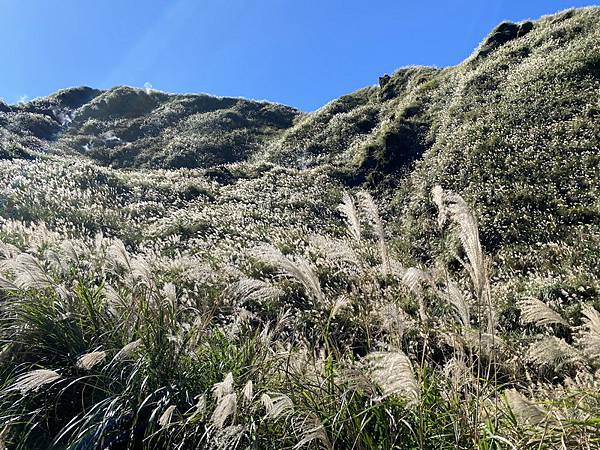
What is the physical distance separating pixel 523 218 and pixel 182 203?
14.9 metres

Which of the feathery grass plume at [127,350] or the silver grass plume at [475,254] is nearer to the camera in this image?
the silver grass plume at [475,254]

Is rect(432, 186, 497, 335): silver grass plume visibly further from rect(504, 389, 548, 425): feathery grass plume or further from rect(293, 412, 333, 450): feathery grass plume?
rect(293, 412, 333, 450): feathery grass plume

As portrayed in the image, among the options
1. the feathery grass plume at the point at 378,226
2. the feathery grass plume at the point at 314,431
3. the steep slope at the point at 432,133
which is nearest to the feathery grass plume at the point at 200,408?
the feathery grass plume at the point at 314,431

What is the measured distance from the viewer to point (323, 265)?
12484mm

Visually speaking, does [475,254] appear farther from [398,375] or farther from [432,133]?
[432,133]

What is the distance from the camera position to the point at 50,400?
4664 mm

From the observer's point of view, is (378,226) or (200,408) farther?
(378,226)

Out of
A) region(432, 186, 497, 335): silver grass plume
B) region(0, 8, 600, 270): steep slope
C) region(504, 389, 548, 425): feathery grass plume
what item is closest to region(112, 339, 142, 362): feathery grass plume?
region(432, 186, 497, 335): silver grass plume

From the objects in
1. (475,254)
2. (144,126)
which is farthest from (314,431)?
(144,126)

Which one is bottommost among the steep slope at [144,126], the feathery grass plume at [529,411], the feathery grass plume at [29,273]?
the feathery grass plume at [529,411]

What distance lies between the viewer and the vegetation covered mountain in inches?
146

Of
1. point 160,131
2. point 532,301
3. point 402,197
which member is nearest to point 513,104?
point 402,197

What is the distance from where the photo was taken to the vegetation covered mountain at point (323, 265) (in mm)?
3699

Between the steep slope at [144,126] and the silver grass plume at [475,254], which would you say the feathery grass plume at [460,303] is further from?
the steep slope at [144,126]
